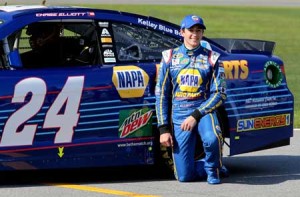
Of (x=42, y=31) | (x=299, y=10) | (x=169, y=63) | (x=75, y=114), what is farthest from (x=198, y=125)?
(x=299, y=10)

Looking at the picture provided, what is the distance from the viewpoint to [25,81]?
24.2ft

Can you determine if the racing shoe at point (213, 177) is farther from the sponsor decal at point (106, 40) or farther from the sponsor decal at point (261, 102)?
the sponsor decal at point (106, 40)

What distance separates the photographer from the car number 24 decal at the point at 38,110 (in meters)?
7.38

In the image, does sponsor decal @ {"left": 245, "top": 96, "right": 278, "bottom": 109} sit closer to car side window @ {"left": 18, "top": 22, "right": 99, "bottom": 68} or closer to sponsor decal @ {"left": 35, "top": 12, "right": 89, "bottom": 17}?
car side window @ {"left": 18, "top": 22, "right": 99, "bottom": 68}

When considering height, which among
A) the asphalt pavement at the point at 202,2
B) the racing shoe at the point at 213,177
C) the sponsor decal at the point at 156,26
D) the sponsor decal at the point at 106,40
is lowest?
the racing shoe at the point at 213,177

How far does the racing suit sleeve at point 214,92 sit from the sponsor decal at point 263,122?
481mm

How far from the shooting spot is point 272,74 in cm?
844

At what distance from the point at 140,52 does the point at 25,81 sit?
1.15 m

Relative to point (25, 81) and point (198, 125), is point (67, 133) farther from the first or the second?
point (198, 125)

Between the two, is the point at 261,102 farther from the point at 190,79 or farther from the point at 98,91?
the point at 98,91

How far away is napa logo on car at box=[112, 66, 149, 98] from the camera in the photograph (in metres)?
7.72

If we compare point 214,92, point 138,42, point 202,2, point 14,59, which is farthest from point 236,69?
point 202,2

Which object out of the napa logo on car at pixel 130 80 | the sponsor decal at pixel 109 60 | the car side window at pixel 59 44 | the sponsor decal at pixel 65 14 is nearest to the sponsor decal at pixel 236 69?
the napa logo on car at pixel 130 80

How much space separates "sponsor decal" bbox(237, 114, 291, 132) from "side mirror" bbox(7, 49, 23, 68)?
2006 mm
